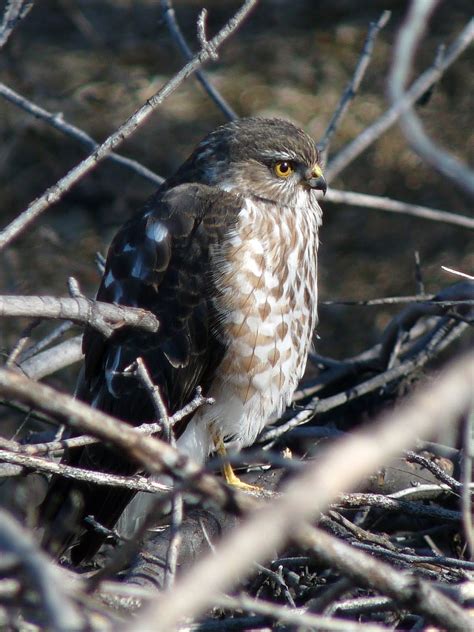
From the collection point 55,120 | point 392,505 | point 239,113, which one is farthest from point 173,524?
point 239,113

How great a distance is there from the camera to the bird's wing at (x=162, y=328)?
3.78 metres

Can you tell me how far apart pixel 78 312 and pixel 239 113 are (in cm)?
672

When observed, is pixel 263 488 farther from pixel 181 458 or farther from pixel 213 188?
pixel 181 458

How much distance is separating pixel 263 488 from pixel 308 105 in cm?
588

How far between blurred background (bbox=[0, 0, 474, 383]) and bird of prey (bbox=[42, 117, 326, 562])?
2.66 metres

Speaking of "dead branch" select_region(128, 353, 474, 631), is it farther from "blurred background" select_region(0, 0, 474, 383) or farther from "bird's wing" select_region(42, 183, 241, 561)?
"blurred background" select_region(0, 0, 474, 383)

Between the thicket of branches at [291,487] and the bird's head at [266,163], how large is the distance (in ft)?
1.36

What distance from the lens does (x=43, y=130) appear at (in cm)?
902

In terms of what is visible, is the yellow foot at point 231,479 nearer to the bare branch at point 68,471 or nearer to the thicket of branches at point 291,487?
the thicket of branches at point 291,487

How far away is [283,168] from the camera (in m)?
4.23

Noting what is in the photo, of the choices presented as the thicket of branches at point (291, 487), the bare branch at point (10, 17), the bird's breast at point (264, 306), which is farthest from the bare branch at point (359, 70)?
the bare branch at point (10, 17)

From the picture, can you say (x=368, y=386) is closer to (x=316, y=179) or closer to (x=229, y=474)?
(x=229, y=474)

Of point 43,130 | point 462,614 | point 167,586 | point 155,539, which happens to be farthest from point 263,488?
point 43,130

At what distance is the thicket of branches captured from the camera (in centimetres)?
135
